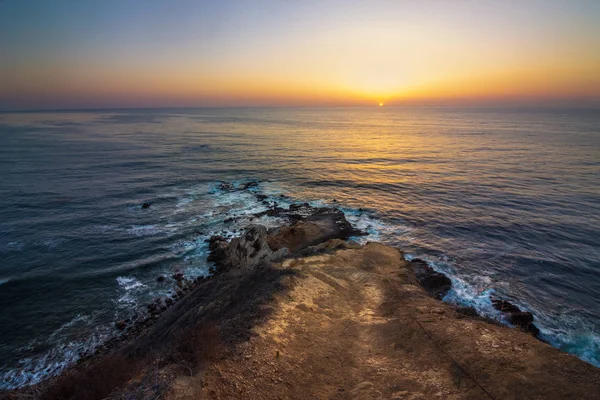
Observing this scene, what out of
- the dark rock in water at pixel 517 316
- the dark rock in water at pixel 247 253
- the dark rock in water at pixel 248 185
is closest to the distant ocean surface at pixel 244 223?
the dark rock in water at pixel 517 316

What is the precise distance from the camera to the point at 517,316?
1008 inches

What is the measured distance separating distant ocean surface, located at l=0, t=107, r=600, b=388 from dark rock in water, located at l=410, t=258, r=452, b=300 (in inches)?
50.4

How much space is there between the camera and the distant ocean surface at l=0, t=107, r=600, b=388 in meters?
27.2

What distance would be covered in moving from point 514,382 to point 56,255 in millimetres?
45450

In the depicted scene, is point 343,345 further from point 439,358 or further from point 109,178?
point 109,178

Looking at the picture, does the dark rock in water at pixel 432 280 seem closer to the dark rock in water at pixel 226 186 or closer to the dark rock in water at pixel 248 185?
the dark rock in water at pixel 248 185

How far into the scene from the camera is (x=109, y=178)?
67625mm

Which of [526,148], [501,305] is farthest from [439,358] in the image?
[526,148]

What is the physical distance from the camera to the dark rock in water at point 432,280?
29464 millimetres

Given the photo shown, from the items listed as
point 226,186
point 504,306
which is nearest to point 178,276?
point 226,186

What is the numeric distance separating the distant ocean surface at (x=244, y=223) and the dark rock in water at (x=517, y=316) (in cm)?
84

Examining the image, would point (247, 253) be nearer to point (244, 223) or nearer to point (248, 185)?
point (244, 223)

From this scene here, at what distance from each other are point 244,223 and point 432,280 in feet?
88.6

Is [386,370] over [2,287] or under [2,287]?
over
